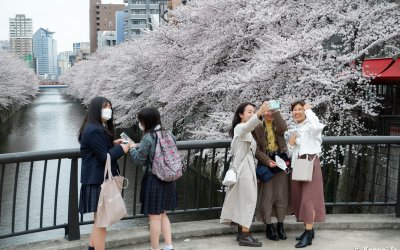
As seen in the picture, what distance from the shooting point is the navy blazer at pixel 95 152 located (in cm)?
435

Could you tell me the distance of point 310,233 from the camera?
5.23m

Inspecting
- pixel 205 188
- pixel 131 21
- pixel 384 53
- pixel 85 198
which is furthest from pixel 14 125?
pixel 131 21

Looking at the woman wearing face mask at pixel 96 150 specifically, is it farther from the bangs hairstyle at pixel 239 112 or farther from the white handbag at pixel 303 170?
the white handbag at pixel 303 170

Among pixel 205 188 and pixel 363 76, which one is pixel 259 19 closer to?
pixel 363 76

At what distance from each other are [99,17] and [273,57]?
547ft

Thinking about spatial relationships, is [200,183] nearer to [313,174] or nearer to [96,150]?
[313,174]

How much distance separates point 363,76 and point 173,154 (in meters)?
10.5

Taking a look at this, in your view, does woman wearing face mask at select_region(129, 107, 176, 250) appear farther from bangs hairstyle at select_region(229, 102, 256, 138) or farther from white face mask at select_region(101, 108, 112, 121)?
bangs hairstyle at select_region(229, 102, 256, 138)

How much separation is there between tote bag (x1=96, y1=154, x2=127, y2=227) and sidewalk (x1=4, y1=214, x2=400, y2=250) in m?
0.79

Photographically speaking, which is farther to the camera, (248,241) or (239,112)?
(248,241)

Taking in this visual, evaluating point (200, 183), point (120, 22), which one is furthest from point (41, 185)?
point (120, 22)

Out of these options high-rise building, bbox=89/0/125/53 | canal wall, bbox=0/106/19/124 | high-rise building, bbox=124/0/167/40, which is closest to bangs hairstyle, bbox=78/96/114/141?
canal wall, bbox=0/106/19/124

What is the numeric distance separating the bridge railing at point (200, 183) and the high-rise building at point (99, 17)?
14796 cm

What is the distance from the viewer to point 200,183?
7.15m
